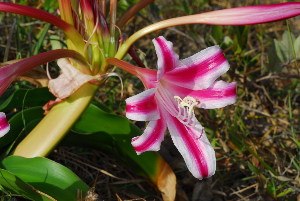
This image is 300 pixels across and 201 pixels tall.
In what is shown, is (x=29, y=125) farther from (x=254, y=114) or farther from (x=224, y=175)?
(x=254, y=114)

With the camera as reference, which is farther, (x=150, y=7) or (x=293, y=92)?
(x=150, y=7)

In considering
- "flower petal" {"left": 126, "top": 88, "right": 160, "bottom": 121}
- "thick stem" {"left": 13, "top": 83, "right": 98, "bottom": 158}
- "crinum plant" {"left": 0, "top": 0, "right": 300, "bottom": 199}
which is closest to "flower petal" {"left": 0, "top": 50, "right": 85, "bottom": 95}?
"crinum plant" {"left": 0, "top": 0, "right": 300, "bottom": 199}

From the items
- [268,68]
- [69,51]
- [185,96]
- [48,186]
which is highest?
[69,51]

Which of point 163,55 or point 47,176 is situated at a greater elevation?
point 163,55

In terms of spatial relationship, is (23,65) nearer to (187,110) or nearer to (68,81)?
(68,81)

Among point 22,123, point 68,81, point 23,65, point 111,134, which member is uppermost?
point 23,65

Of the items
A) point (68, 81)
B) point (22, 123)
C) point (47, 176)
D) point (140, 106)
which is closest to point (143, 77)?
point (140, 106)

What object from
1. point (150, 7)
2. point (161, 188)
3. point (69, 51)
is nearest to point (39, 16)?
point (69, 51)
